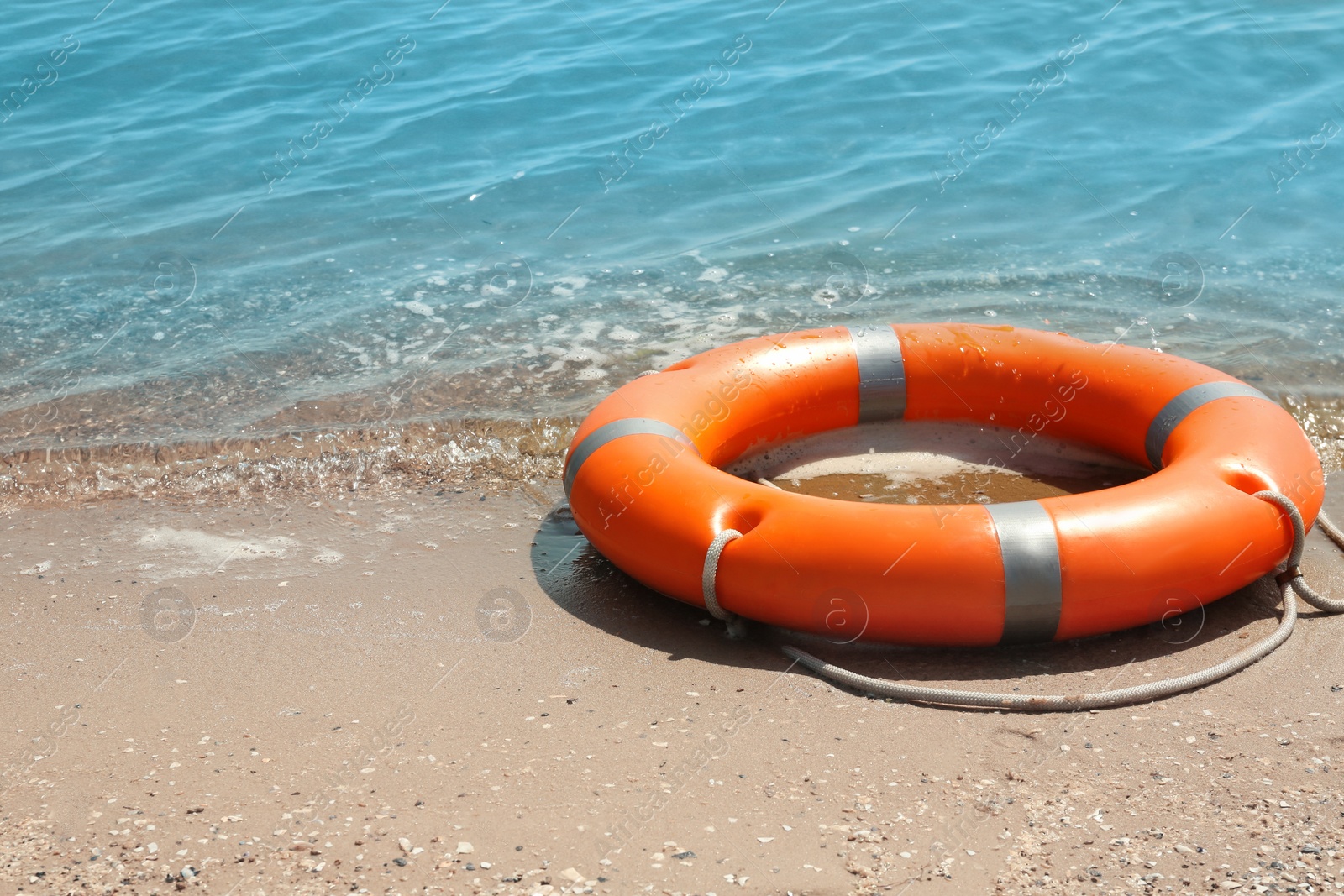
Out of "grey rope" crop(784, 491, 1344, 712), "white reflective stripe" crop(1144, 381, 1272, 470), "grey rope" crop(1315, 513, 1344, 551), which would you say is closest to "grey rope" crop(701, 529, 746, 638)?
"grey rope" crop(784, 491, 1344, 712)

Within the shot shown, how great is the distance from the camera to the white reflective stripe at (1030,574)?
317cm

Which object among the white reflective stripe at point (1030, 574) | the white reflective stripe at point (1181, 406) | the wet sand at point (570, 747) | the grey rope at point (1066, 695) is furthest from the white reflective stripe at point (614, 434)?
the white reflective stripe at point (1181, 406)

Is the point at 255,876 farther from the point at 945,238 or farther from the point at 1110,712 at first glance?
Result: the point at 945,238

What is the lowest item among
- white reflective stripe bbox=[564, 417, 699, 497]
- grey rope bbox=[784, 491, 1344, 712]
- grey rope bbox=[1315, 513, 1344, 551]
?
grey rope bbox=[1315, 513, 1344, 551]

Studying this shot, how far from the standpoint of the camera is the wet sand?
237 centimetres

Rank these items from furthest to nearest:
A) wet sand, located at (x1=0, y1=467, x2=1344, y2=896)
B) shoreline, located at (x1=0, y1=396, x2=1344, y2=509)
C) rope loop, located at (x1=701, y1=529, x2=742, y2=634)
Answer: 1. shoreline, located at (x1=0, y1=396, x2=1344, y2=509)
2. rope loop, located at (x1=701, y1=529, x2=742, y2=634)
3. wet sand, located at (x1=0, y1=467, x2=1344, y2=896)

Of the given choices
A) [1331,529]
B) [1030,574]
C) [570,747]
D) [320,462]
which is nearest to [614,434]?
[570,747]

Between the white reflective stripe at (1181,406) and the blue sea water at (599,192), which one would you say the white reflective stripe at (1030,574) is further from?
the blue sea water at (599,192)

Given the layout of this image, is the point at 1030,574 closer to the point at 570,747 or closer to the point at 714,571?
the point at 714,571

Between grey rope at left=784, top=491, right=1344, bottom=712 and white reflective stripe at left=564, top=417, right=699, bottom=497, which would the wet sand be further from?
white reflective stripe at left=564, top=417, right=699, bottom=497

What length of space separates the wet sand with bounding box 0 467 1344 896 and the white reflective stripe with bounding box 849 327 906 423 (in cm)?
120

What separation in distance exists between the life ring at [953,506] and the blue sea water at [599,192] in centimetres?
134

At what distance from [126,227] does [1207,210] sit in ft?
22.4

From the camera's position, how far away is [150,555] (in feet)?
13.2
